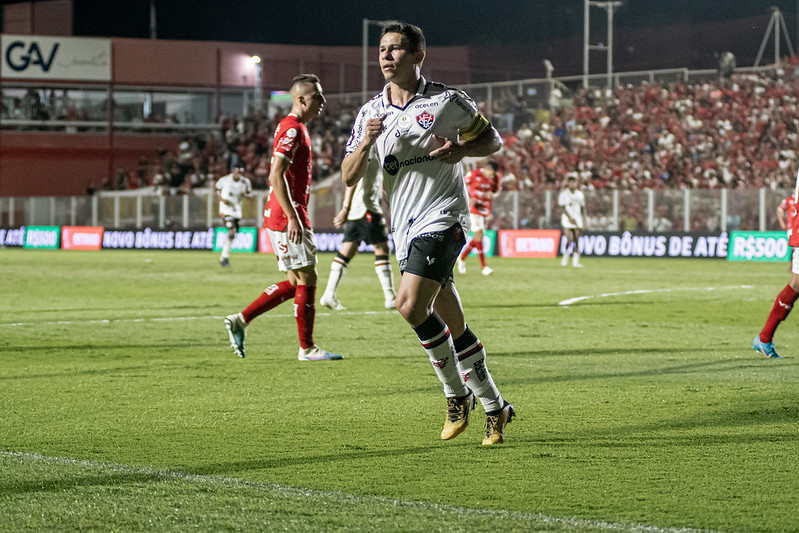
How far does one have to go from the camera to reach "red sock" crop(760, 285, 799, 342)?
991 centimetres

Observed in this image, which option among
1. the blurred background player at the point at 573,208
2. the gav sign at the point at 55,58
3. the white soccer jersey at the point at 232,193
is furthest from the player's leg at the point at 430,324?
the gav sign at the point at 55,58

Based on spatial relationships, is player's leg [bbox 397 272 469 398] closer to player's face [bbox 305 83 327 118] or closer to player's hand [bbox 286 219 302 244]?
player's hand [bbox 286 219 302 244]

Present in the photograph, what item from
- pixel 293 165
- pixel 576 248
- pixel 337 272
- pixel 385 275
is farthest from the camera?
pixel 576 248

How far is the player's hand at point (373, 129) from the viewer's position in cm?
589

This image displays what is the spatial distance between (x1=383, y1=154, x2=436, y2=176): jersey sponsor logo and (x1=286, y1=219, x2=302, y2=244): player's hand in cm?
304

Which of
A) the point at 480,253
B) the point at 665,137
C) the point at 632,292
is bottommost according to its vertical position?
the point at 632,292

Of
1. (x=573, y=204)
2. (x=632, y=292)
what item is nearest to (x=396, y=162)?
(x=632, y=292)

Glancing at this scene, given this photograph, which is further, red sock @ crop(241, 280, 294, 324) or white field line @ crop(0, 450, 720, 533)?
red sock @ crop(241, 280, 294, 324)

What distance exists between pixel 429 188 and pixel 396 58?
0.70 meters

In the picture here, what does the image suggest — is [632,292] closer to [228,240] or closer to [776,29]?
[228,240]

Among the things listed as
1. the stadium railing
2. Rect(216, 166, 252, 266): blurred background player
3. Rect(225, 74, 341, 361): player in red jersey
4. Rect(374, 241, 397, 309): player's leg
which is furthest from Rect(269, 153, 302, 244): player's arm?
the stadium railing

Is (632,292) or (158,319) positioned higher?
(632,292)

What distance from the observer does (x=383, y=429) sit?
6.45 m

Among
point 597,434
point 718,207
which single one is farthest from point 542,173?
point 597,434
